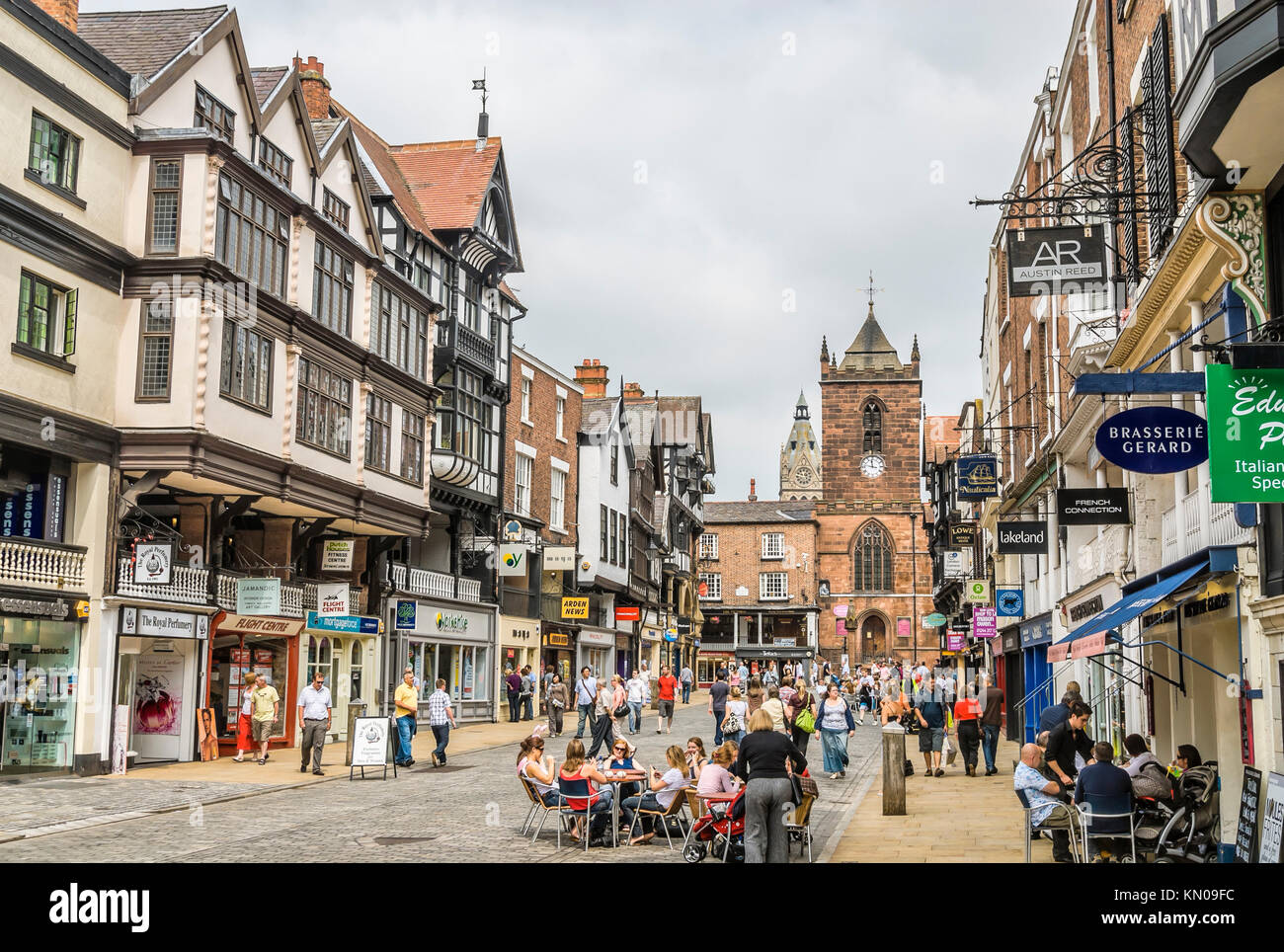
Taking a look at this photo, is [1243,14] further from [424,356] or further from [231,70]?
[424,356]

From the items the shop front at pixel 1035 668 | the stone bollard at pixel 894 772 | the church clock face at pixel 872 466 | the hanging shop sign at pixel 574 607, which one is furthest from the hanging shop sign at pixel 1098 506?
the church clock face at pixel 872 466

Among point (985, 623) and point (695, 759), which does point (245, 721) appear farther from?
point (985, 623)

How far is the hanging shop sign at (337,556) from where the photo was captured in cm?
2892

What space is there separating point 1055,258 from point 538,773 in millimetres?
9563

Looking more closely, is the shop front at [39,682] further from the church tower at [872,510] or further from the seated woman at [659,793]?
the church tower at [872,510]

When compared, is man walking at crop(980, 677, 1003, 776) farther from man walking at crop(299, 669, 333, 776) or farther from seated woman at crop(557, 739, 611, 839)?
seated woman at crop(557, 739, 611, 839)

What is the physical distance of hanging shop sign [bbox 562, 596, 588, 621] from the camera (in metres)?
43.6

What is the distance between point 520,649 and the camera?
136ft

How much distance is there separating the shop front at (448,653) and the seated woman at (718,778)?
18.6 metres

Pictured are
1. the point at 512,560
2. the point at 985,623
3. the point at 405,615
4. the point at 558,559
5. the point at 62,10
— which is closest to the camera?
the point at 62,10

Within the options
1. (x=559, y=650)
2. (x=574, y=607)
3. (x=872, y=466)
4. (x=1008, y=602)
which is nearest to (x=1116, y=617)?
(x=1008, y=602)

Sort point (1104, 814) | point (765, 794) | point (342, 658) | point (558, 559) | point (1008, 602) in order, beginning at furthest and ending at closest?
point (558, 559) → point (1008, 602) → point (342, 658) → point (1104, 814) → point (765, 794)
